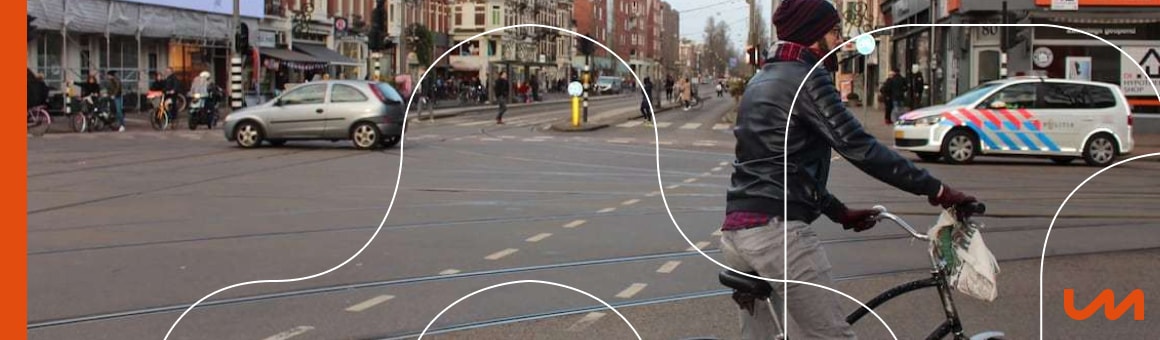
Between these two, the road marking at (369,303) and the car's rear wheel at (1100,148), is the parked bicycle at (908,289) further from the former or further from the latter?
the car's rear wheel at (1100,148)

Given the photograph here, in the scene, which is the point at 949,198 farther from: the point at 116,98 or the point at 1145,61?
the point at 116,98

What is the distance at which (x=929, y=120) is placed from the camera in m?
20.5

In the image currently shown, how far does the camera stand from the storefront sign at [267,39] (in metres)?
50.4

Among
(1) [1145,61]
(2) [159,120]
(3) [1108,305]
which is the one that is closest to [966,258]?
(3) [1108,305]

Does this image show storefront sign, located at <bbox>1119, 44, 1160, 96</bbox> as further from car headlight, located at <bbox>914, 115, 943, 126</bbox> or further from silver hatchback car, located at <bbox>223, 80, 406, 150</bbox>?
silver hatchback car, located at <bbox>223, 80, 406, 150</bbox>

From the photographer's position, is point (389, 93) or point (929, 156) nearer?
point (929, 156)

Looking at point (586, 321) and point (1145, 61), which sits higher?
point (1145, 61)

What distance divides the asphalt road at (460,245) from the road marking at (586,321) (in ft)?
0.13

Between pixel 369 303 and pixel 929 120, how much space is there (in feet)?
51.2

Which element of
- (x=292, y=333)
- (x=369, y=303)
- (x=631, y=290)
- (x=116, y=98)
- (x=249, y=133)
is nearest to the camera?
(x=292, y=333)

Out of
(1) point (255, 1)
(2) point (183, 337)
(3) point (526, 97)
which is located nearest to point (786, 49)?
(2) point (183, 337)

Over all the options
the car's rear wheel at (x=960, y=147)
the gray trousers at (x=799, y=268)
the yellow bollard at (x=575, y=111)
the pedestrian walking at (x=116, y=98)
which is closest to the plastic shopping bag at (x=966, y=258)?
the gray trousers at (x=799, y=268)

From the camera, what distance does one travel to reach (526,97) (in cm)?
4716

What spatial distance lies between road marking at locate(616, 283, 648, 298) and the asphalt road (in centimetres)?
3
